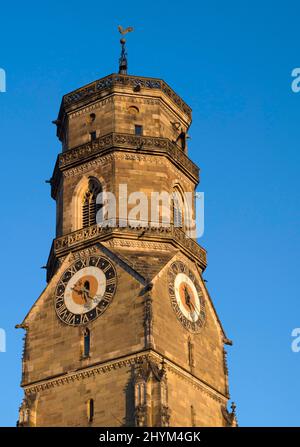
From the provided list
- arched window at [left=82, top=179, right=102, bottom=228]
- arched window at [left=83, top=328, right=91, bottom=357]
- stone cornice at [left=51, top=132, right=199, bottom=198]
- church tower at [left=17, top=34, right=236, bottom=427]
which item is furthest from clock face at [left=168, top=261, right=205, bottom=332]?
stone cornice at [left=51, top=132, right=199, bottom=198]

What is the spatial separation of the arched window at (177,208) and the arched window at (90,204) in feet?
11.2

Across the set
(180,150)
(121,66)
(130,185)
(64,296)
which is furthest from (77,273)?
(121,66)

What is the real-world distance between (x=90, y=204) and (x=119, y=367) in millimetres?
8502

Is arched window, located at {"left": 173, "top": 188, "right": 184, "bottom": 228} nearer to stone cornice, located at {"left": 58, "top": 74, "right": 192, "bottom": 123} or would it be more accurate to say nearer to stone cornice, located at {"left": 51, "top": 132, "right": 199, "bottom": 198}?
stone cornice, located at {"left": 51, "top": 132, "right": 199, "bottom": 198}

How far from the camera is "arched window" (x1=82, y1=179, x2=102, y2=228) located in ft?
166

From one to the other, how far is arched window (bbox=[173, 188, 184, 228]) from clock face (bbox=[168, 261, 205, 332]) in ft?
7.94

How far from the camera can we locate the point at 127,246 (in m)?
48.9

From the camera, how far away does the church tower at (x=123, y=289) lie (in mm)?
45438

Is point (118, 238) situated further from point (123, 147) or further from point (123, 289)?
point (123, 147)

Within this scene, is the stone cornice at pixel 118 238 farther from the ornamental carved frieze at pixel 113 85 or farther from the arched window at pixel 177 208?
the ornamental carved frieze at pixel 113 85

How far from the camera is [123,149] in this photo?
167 ft

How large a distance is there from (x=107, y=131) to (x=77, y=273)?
699cm

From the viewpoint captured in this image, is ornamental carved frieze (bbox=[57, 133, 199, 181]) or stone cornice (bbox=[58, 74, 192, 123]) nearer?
ornamental carved frieze (bbox=[57, 133, 199, 181])
